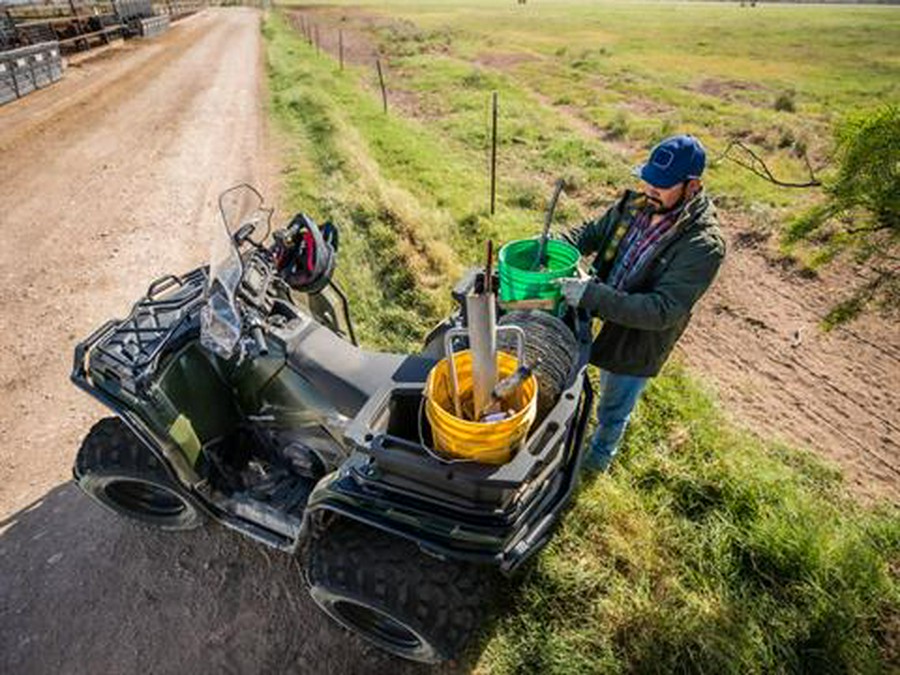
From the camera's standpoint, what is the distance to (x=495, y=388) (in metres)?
1.98

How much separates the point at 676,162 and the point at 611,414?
5.80 feet

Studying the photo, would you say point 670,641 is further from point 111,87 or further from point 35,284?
point 111,87

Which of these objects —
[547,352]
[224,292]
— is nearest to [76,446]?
[224,292]

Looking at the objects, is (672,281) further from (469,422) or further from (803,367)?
(803,367)

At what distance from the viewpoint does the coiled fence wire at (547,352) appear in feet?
7.63

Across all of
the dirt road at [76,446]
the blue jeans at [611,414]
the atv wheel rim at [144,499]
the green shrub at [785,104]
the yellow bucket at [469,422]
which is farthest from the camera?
the green shrub at [785,104]

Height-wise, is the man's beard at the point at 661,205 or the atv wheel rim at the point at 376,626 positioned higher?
the man's beard at the point at 661,205

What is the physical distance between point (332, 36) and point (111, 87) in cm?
2691

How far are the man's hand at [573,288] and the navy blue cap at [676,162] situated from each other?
0.67 meters

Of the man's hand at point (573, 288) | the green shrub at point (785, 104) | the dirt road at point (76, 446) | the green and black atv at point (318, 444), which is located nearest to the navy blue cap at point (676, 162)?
the man's hand at point (573, 288)

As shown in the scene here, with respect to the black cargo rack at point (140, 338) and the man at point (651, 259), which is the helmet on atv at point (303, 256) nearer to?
the black cargo rack at point (140, 338)

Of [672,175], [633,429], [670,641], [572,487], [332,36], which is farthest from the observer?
[332,36]

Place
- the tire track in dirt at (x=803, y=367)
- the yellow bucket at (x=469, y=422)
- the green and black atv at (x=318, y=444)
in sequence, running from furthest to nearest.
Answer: the tire track in dirt at (x=803, y=367) → the green and black atv at (x=318, y=444) → the yellow bucket at (x=469, y=422)

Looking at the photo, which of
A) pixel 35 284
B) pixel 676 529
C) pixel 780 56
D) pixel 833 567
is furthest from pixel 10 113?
pixel 780 56
